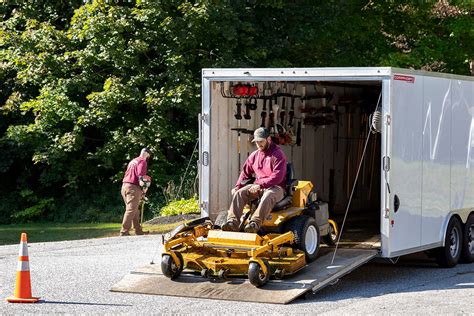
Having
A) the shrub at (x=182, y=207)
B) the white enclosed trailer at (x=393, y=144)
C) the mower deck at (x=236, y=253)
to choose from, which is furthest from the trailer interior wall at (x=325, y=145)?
the shrub at (x=182, y=207)

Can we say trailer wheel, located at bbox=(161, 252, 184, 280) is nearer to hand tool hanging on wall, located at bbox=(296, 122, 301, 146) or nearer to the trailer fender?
the trailer fender

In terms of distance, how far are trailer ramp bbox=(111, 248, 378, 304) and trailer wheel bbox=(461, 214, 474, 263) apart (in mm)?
2734

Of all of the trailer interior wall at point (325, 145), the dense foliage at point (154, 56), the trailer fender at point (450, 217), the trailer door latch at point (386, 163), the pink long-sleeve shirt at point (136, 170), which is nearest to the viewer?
the trailer door latch at point (386, 163)

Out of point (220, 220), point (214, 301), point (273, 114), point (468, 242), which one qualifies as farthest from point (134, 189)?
point (214, 301)

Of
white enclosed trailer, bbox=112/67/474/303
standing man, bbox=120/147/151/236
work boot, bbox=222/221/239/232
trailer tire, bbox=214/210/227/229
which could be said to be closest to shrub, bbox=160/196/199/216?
standing man, bbox=120/147/151/236

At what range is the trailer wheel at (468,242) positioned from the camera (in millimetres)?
16094

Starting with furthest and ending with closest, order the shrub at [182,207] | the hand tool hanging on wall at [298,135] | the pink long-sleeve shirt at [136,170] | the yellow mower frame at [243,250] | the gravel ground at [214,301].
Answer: the shrub at [182,207] → the pink long-sleeve shirt at [136,170] → the hand tool hanging on wall at [298,135] → the yellow mower frame at [243,250] → the gravel ground at [214,301]

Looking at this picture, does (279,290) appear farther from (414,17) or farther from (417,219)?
(414,17)

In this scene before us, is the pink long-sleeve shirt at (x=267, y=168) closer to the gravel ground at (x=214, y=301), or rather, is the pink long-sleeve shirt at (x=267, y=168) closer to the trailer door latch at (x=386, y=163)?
the trailer door latch at (x=386, y=163)

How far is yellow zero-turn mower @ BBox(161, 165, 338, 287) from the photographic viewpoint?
42.1ft

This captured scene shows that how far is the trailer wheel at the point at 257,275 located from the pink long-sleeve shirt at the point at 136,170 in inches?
355

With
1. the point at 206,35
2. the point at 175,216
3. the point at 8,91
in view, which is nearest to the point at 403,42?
the point at 206,35

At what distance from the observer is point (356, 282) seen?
14.2 metres

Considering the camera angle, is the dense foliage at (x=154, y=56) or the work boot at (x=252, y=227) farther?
the dense foliage at (x=154, y=56)
